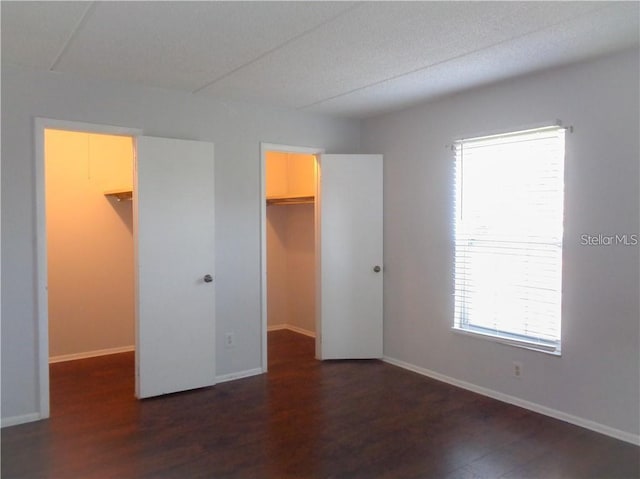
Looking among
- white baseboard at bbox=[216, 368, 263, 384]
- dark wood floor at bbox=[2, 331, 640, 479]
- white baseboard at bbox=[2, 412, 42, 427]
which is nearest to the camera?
dark wood floor at bbox=[2, 331, 640, 479]

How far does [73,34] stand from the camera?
2850 mm

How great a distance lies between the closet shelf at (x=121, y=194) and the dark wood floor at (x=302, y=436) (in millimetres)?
1814

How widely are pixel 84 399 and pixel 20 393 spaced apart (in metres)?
0.54

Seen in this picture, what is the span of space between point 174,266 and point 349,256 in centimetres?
178

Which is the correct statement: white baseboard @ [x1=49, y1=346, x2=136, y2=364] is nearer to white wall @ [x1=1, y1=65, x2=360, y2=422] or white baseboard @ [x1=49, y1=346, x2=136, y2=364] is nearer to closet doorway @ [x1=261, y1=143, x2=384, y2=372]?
white wall @ [x1=1, y1=65, x2=360, y2=422]

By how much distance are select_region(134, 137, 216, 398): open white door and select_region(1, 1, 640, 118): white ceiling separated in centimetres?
61

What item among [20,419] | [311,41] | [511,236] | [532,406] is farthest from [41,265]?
[532,406]

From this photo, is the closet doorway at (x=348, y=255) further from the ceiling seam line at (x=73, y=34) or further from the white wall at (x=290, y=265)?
the ceiling seam line at (x=73, y=34)

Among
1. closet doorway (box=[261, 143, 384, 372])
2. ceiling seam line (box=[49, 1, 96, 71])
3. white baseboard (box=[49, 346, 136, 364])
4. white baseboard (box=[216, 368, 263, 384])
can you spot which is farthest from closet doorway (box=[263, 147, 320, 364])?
ceiling seam line (box=[49, 1, 96, 71])

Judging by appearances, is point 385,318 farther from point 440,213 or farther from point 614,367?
point 614,367

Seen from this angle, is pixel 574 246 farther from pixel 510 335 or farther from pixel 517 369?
pixel 517 369

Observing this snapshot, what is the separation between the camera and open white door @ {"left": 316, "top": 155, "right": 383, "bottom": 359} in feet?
16.2

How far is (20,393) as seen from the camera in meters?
3.44

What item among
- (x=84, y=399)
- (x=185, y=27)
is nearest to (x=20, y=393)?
(x=84, y=399)
